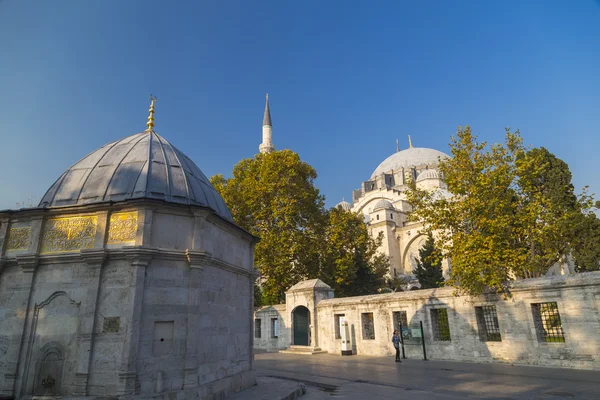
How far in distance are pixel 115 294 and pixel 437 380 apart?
8.65 meters

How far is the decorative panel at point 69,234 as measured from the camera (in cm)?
748

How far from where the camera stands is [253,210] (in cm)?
2506

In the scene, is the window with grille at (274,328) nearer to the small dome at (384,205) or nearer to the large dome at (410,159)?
the small dome at (384,205)

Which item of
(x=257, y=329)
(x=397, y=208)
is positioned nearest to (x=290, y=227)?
(x=257, y=329)

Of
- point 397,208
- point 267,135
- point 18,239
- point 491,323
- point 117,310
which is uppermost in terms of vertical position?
point 267,135

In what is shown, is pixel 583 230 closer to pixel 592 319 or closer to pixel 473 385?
pixel 592 319

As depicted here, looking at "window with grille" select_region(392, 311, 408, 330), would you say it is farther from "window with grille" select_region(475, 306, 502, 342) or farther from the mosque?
the mosque

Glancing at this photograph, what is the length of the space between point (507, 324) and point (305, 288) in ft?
32.8

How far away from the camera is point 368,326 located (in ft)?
60.7

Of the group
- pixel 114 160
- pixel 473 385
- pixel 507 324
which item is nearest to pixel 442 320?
pixel 507 324

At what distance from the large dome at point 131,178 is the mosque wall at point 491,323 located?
35.8 feet

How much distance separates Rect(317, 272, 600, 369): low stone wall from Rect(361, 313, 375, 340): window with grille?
0.08 m

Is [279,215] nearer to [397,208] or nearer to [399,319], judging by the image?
[399,319]

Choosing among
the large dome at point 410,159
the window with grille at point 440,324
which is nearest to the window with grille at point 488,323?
the window with grille at point 440,324
